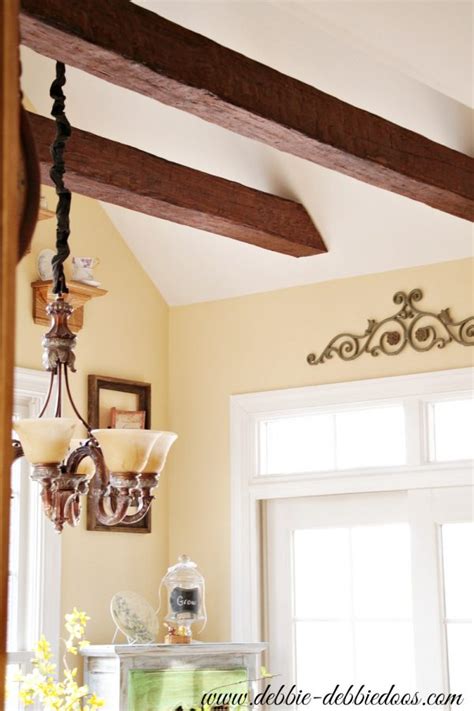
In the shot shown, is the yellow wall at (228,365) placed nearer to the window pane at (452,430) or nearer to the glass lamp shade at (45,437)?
the window pane at (452,430)

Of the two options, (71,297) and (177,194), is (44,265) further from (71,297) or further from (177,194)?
(177,194)

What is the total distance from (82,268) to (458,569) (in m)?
2.05

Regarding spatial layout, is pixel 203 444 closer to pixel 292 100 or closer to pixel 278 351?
pixel 278 351

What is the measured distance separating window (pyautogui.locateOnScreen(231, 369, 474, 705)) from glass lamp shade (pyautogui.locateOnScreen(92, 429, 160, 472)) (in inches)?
83.9

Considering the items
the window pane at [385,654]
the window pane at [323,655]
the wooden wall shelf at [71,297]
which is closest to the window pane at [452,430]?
the window pane at [385,654]

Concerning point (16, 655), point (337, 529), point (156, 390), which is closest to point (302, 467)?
point (337, 529)

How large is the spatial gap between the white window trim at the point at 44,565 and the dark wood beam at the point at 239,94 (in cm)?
173

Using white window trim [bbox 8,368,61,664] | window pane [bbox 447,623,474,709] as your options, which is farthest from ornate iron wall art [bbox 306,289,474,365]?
white window trim [bbox 8,368,61,664]

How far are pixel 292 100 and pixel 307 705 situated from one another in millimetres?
2759

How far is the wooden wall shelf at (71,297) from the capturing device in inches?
184

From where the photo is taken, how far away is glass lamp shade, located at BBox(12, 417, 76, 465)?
2.67 meters

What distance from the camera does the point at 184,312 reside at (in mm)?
5504

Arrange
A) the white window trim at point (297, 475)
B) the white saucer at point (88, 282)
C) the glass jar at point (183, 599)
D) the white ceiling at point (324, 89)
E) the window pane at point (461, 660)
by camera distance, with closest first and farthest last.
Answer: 1. the white ceiling at point (324, 89)
2. the window pane at point (461, 660)
3. the white window trim at point (297, 475)
4. the glass jar at point (183, 599)
5. the white saucer at point (88, 282)

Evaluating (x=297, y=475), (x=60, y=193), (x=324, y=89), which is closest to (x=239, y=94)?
(x=60, y=193)
